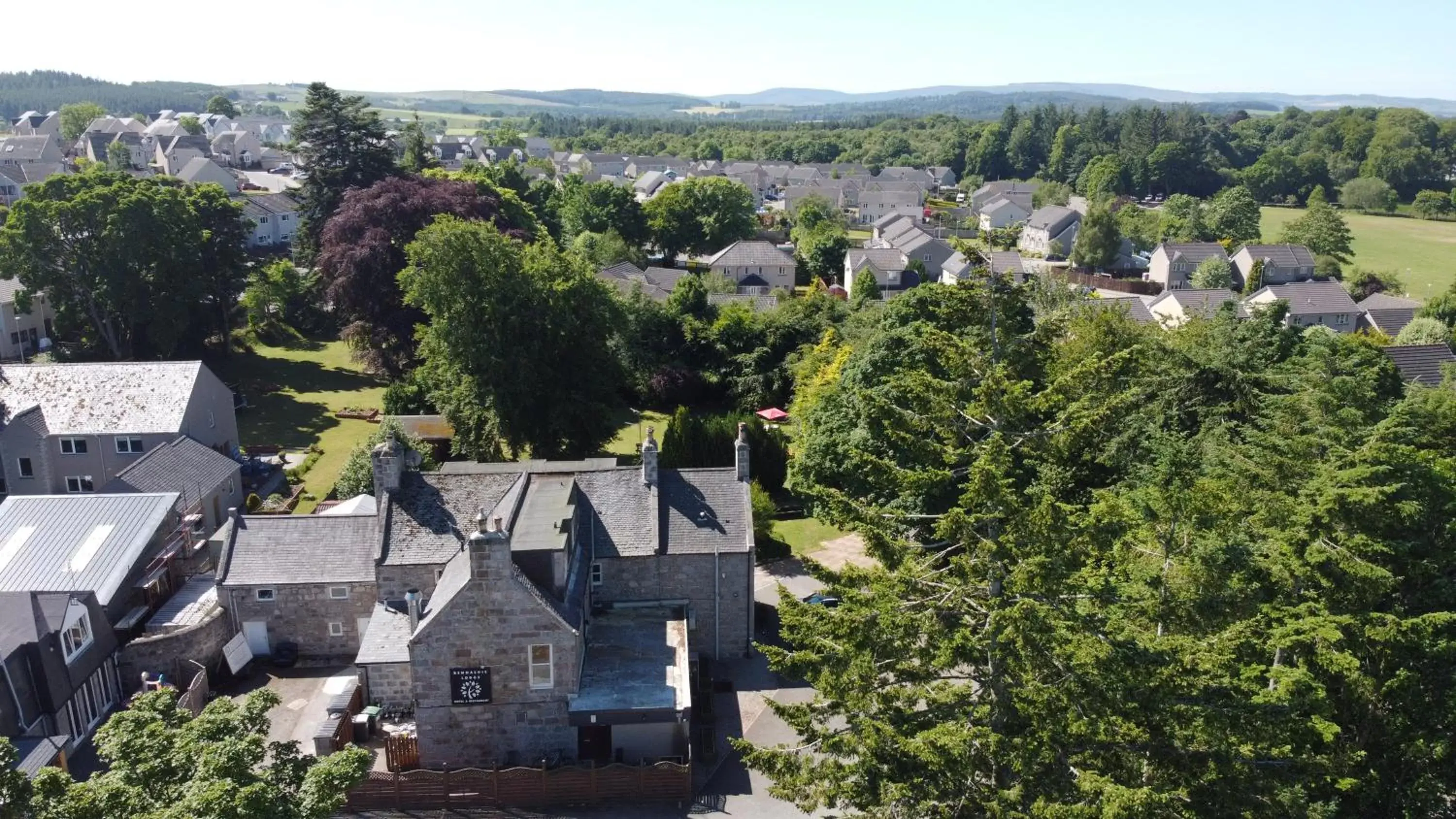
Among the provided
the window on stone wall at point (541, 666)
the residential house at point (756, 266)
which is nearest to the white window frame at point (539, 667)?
the window on stone wall at point (541, 666)


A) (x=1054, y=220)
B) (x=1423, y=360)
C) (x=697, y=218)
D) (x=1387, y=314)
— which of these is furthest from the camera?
(x=1054, y=220)

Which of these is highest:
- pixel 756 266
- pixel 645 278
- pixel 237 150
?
pixel 237 150

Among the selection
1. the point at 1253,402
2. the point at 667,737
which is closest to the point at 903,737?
the point at 667,737

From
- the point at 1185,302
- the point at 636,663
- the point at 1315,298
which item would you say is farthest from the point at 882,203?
the point at 636,663

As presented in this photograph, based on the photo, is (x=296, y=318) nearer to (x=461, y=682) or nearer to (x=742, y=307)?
(x=742, y=307)

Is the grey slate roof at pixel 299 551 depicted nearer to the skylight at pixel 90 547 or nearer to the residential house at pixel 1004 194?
the skylight at pixel 90 547

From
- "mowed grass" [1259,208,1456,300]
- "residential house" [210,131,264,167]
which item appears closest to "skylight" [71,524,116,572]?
"mowed grass" [1259,208,1456,300]

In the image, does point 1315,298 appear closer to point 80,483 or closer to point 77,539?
point 77,539

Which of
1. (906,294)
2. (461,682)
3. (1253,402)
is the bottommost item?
(461,682)
